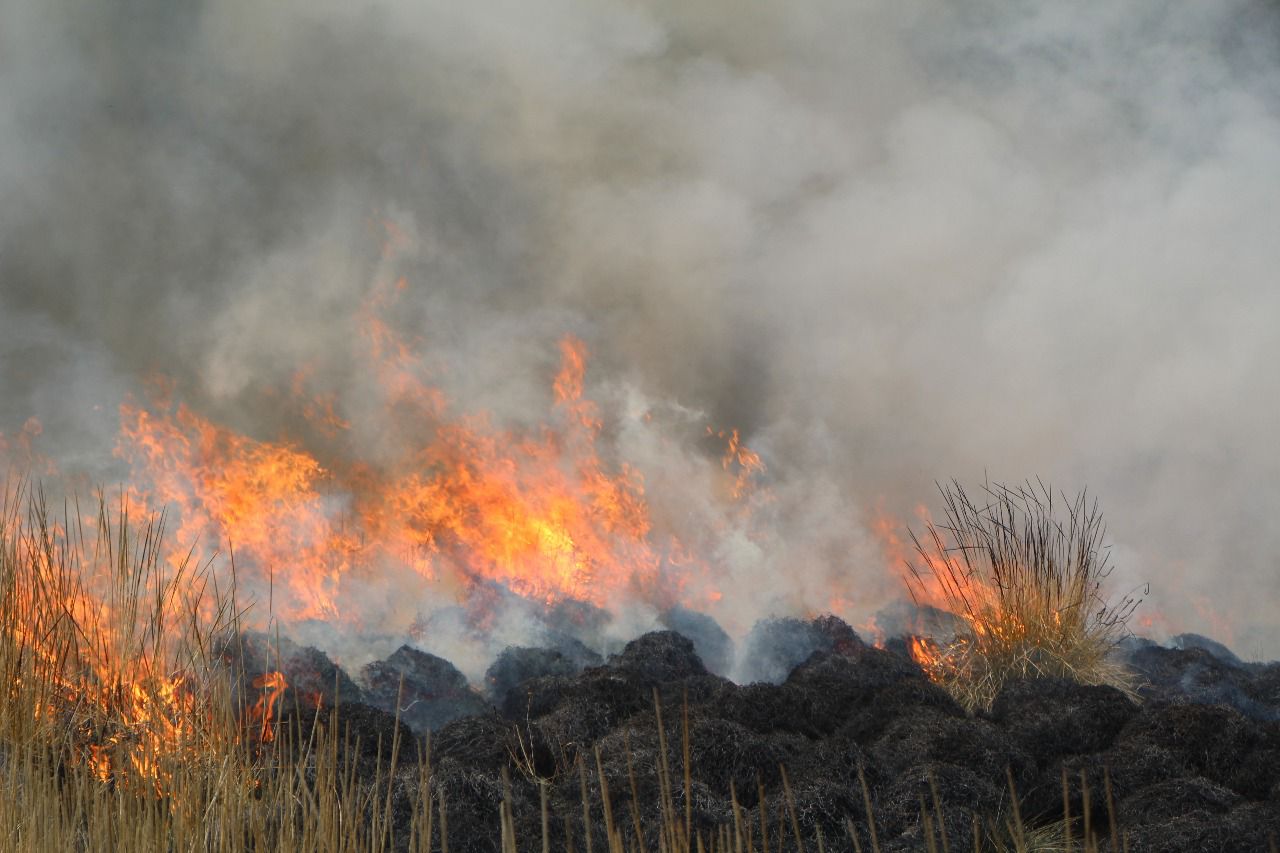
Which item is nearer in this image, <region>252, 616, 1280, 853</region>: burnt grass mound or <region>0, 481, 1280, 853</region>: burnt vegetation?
<region>0, 481, 1280, 853</region>: burnt vegetation

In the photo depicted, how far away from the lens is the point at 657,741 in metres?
3.32

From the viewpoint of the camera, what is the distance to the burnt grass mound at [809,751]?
2.84 m

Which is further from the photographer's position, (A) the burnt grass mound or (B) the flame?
(B) the flame

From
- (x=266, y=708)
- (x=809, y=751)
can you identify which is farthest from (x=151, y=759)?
(x=809, y=751)

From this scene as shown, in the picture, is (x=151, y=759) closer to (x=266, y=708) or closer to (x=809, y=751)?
(x=266, y=708)

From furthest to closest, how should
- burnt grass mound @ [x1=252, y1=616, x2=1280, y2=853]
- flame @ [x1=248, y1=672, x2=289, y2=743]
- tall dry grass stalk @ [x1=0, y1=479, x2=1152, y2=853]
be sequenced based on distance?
flame @ [x1=248, y1=672, x2=289, y2=743] < burnt grass mound @ [x1=252, y1=616, x2=1280, y2=853] < tall dry grass stalk @ [x1=0, y1=479, x2=1152, y2=853]

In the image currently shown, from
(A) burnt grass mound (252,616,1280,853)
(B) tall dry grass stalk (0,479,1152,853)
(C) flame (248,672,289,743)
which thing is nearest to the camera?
(B) tall dry grass stalk (0,479,1152,853)

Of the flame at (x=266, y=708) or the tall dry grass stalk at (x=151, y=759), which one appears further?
the flame at (x=266, y=708)

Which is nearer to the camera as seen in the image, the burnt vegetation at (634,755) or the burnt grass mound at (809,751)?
the burnt vegetation at (634,755)

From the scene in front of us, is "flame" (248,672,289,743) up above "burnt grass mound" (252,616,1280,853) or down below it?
above

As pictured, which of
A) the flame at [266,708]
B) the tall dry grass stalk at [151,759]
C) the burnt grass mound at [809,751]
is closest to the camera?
the tall dry grass stalk at [151,759]

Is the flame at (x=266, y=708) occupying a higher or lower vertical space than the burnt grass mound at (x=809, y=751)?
higher

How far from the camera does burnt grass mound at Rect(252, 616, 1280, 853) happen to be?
9.33ft

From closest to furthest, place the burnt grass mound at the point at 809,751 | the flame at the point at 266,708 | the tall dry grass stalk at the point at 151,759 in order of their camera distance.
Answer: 1. the tall dry grass stalk at the point at 151,759
2. the burnt grass mound at the point at 809,751
3. the flame at the point at 266,708
